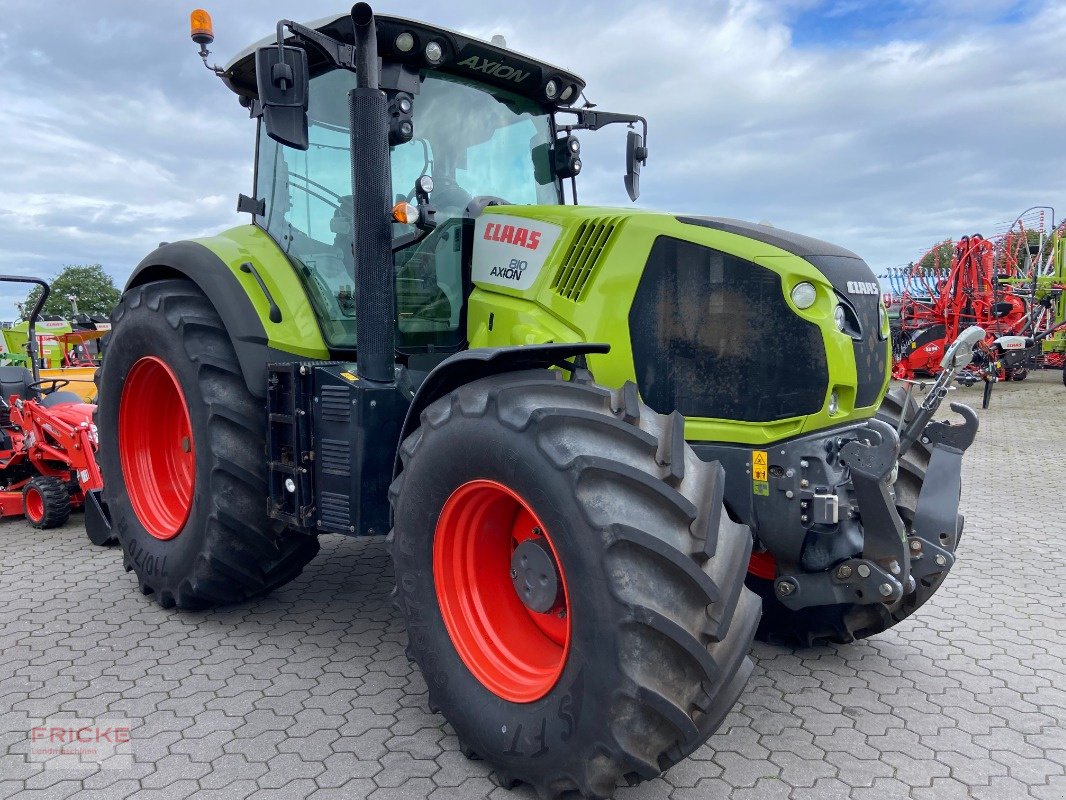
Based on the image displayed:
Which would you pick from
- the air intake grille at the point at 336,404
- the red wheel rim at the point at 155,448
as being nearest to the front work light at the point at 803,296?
the air intake grille at the point at 336,404

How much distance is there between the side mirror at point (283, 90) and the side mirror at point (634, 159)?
6.64 feet

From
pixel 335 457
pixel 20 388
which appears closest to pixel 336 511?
pixel 335 457

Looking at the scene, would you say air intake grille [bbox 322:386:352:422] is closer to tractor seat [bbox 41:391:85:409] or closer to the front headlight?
the front headlight

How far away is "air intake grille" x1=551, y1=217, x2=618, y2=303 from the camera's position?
3154 millimetres

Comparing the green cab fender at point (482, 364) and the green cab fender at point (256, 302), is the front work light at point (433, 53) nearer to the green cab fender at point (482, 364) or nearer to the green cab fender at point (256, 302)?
the green cab fender at point (256, 302)

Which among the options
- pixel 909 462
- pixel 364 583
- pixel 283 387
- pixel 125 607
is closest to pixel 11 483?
pixel 125 607

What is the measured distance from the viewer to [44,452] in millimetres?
6301

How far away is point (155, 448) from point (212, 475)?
117 centimetres

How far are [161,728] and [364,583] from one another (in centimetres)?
172

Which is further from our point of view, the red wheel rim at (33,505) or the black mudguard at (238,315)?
the red wheel rim at (33,505)

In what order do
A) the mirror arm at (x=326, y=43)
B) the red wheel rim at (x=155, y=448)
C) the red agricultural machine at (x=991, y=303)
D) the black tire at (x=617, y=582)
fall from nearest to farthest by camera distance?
the black tire at (x=617, y=582) < the mirror arm at (x=326, y=43) < the red wheel rim at (x=155, y=448) < the red agricultural machine at (x=991, y=303)

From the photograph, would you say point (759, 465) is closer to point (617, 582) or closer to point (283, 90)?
point (617, 582)

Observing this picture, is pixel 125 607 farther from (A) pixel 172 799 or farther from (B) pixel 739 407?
(B) pixel 739 407

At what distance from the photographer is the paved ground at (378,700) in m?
2.66
